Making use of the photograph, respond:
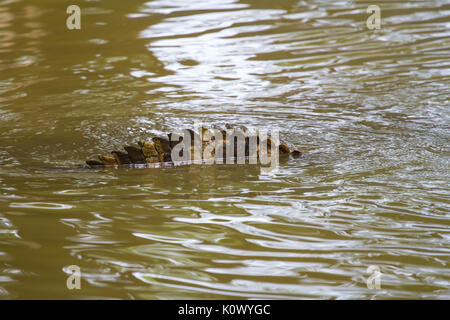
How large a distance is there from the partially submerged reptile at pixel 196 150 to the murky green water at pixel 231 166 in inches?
5.2

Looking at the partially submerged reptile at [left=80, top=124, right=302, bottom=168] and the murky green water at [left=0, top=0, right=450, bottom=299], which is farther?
the partially submerged reptile at [left=80, top=124, right=302, bottom=168]

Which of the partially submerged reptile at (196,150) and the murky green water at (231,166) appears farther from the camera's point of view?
Result: the partially submerged reptile at (196,150)

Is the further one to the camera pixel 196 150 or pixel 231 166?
pixel 196 150

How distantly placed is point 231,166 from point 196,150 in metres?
0.24

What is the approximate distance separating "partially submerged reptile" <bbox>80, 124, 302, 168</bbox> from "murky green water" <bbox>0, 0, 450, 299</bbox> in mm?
133

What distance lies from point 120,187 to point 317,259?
1226mm

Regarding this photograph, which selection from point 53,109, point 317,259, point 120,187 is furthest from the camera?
point 53,109

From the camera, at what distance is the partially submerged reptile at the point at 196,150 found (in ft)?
11.9

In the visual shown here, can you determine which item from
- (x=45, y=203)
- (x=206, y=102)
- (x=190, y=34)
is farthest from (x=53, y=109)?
(x=190, y=34)

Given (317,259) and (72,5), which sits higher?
(72,5)

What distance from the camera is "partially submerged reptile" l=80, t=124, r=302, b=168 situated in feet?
11.9

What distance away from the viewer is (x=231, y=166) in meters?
3.54
